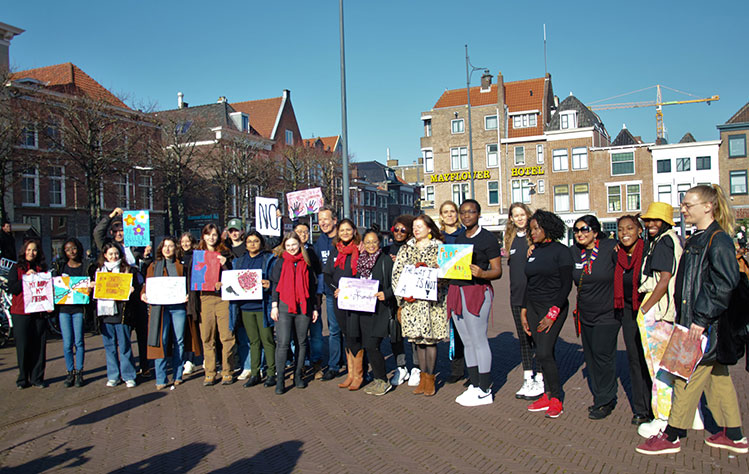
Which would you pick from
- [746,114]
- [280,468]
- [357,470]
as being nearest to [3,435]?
[280,468]

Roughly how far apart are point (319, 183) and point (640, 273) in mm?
44314

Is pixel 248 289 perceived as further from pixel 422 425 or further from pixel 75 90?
pixel 75 90

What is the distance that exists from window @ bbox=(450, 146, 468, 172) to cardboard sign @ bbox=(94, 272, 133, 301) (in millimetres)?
45670

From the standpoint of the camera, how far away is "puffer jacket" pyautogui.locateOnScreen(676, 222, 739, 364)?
4.07 m

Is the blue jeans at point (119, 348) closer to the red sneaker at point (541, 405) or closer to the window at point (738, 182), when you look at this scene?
the red sneaker at point (541, 405)

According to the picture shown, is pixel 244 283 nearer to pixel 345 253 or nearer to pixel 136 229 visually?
pixel 345 253

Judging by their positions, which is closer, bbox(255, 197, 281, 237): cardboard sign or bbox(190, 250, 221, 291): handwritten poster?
bbox(190, 250, 221, 291): handwritten poster

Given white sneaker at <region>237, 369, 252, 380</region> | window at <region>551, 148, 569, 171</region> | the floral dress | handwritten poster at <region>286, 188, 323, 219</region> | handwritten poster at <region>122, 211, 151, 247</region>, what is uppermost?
window at <region>551, 148, 569, 171</region>

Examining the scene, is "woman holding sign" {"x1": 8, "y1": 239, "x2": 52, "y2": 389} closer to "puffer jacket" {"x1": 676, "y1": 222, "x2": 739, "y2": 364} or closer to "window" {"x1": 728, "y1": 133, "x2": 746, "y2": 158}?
"puffer jacket" {"x1": 676, "y1": 222, "x2": 739, "y2": 364}

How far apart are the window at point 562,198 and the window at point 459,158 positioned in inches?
322

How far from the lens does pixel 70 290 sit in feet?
23.6

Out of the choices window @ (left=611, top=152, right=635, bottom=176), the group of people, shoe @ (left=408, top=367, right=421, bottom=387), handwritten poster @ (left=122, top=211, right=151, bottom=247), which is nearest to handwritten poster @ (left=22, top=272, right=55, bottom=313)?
the group of people

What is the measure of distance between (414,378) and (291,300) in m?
1.83

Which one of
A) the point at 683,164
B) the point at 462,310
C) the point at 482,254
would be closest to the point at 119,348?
the point at 462,310
